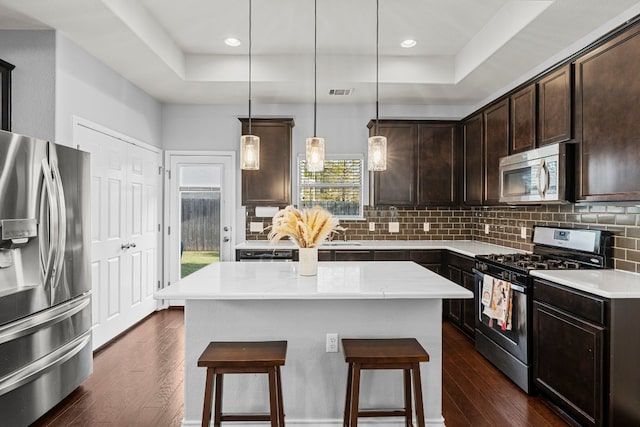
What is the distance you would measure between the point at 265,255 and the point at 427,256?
5.92 feet

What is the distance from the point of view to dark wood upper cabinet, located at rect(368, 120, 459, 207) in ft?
15.5

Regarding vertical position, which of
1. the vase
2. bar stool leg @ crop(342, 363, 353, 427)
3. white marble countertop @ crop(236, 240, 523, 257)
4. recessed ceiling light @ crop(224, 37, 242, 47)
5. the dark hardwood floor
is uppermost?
recessed ceiling light @ crop(224, 37, 242, 47)

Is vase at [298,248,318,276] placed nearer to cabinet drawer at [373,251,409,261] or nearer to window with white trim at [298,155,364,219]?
cabinet drawer at [373,251,409,261]

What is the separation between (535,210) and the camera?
12.5 ft

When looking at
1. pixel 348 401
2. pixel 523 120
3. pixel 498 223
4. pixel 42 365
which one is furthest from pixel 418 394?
pixel 498 223

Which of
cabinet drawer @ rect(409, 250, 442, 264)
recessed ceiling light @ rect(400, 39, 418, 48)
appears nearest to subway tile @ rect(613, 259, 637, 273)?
cabinet drawer @ rect(409, 250, 442, 264)

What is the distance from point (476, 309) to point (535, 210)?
1133 millimetres

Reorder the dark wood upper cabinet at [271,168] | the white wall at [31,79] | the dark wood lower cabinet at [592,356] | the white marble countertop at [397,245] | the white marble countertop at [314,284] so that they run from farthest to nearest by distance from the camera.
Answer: the dark wood upper cabinet at [271,168] < the white marble countertop at [397,245] < the white wall at [31,79] < the dark wood lower cabinet at [592,356] < the white marble countertop at [314,284]

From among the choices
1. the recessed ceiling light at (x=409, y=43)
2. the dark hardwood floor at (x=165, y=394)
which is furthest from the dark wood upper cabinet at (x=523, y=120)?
the dark hardwood floor at (x=165, y=394)

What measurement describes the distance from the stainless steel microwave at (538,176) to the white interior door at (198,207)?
10.5 feet

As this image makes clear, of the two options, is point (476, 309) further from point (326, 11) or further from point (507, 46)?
point (326, 11)

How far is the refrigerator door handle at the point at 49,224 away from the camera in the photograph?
235 cm

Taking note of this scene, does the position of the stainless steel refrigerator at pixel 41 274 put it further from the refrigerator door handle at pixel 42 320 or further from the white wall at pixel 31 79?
the white wall at pixel 31 79

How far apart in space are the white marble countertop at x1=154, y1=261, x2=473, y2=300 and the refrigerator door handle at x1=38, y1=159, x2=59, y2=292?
2.73ft
